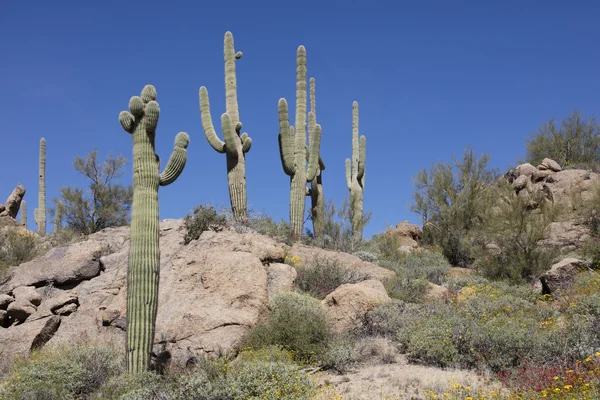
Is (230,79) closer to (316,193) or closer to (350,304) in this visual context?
(316,193)

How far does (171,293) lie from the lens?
10.7 meters

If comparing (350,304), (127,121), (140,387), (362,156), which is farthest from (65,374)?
(362,156)

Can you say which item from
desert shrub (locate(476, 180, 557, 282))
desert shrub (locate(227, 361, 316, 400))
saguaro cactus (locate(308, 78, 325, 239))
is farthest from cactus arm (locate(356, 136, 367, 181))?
desert shrub (locate(227, 361, 316, 400))

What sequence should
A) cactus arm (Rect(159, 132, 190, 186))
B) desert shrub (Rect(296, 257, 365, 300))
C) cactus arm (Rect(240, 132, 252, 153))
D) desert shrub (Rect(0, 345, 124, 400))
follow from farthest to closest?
cactus arm (Rect(240, 132, 252, 153)) → desert shrub (Rect(296, 257, 365, 300)) → cactus arm (Rect(159, 132, 190, 186)) → desert shrub (Rect(0, 345, 124, 400))

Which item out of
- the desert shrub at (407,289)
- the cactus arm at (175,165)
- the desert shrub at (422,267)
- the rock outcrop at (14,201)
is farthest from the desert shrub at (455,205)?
the rock outcrop at (14,201)

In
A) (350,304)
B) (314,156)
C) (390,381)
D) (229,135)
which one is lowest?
(390,381)

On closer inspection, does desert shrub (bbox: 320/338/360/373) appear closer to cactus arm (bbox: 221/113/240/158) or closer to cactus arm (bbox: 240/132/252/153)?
cactus arm (bbox: 221/113/240/158)

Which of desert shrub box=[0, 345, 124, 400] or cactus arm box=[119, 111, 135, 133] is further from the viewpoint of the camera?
cactus arm box=[119, 111, 135, 133]

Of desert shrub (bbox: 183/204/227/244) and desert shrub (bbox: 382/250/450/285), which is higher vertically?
desert shrub (bbox: 183/204/227/244)

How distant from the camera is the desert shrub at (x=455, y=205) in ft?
67.5

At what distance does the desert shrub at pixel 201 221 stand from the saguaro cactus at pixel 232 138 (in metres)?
3.63

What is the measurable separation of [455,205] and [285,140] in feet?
24.1

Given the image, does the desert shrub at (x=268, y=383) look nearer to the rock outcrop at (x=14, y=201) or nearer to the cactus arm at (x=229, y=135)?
the cactus arm at (x=229, y=135)

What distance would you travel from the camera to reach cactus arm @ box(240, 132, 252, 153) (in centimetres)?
1877
